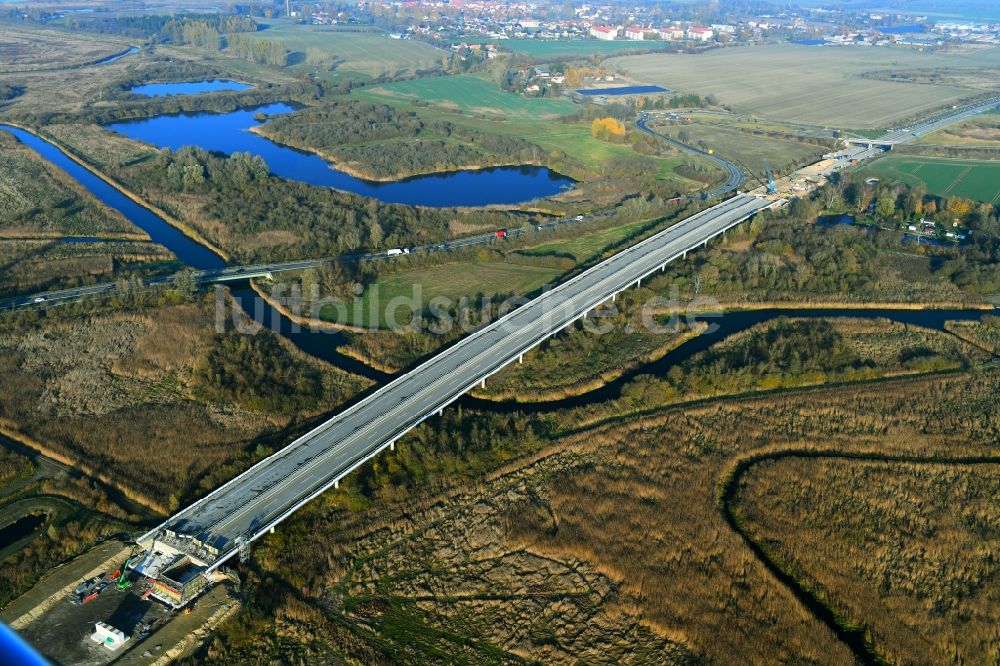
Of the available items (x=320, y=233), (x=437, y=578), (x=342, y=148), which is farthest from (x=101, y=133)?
(x=437, y=578)

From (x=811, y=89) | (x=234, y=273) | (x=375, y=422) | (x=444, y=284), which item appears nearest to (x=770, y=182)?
(x=444, y=284)

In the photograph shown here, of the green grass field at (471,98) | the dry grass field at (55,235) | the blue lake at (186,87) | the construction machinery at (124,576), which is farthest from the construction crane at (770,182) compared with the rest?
the blue lake at (186,87)

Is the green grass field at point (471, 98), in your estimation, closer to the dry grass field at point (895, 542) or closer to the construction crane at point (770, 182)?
the construction crane at point (770, 182)

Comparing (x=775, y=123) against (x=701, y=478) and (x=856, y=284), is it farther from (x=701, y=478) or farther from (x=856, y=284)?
(x=701, y=478)

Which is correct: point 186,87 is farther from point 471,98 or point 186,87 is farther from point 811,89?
point 811,89

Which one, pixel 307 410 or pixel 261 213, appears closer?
pixel 307 410

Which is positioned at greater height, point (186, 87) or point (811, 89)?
point (811, 89)

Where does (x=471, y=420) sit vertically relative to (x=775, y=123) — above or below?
below

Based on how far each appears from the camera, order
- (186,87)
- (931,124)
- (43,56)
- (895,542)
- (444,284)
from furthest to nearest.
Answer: (43,56) < (186,87) < (931,124) < (444,284) < (895,542)
